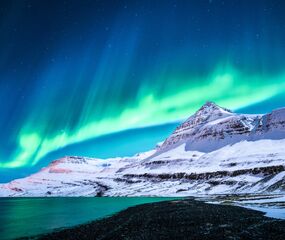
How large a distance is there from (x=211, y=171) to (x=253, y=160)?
92.1 ft

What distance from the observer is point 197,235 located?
2936 cm

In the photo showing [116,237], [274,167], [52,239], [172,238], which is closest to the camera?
[172,238]

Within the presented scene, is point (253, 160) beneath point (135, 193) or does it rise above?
above

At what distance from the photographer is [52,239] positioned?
113 feet

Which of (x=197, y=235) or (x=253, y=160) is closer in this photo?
(x=197, y=235)

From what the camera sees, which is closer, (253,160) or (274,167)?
(274,167)

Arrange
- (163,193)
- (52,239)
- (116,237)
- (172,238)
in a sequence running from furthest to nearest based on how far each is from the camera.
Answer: (163,193) < (52,239) < (116,237) < (172,238)

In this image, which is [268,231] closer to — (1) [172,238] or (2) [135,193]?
(1) [172,238]

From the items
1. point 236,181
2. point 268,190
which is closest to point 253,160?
point 236,181

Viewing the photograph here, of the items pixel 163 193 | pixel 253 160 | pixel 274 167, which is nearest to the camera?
pixel 274 167

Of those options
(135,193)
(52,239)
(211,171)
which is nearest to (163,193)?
(135,193)

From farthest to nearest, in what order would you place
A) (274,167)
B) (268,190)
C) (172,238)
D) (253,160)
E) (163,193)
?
1. (253,160)
2. (163,193)
3. (274,167)
4. (268,190)
5. (172,238)

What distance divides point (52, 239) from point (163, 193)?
473 ft

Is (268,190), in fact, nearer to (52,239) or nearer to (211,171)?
(211,171)
